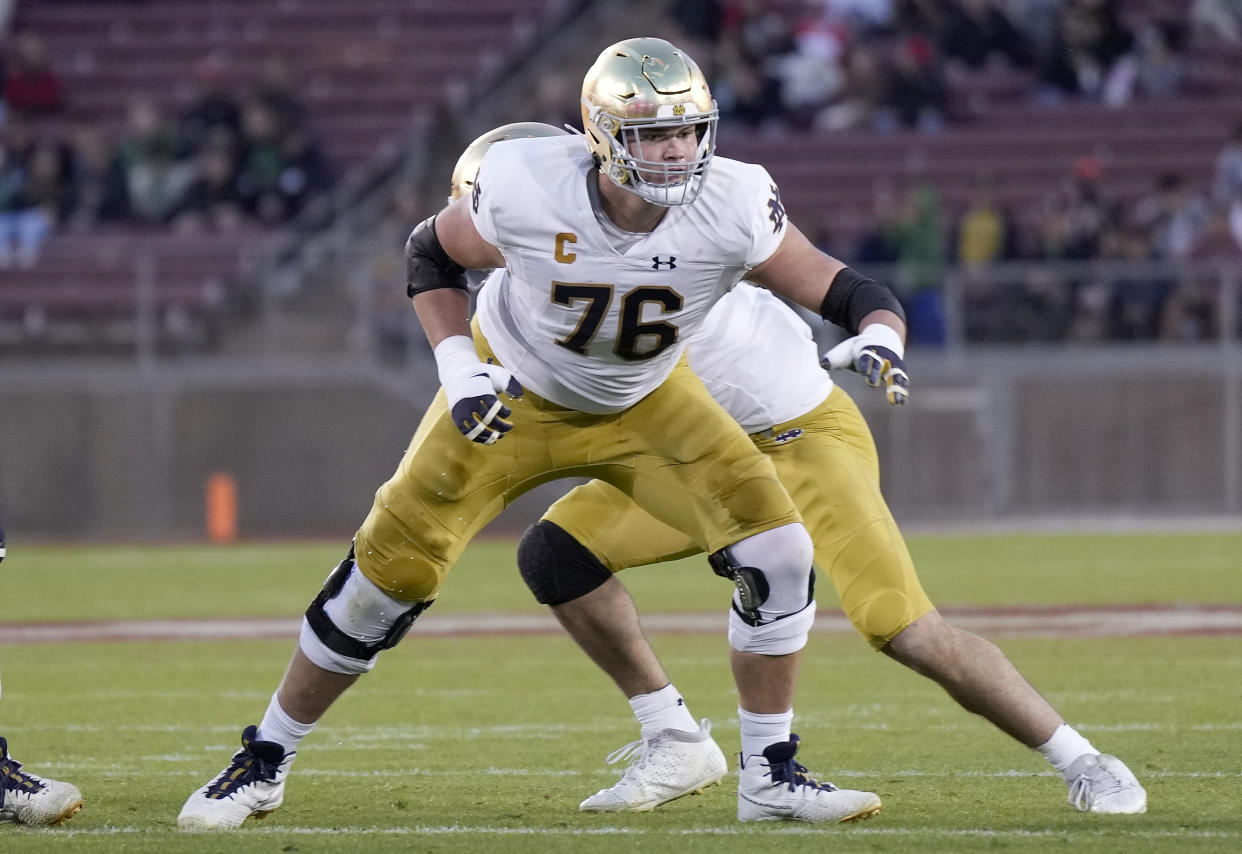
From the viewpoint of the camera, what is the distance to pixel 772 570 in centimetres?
444

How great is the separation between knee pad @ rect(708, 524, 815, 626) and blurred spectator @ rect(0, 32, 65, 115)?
14118mm

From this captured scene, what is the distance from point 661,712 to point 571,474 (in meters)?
0.66

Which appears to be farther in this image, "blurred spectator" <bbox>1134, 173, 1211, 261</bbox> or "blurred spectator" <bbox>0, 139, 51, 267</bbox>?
"blurred spectator" <bbox>0, 139, 51, 267</bbox>

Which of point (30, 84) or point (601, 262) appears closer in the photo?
point (601, 262)

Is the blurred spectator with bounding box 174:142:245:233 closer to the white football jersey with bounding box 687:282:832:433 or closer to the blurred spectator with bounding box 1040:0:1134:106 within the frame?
the blurred spectator with bounding box 1040:0:1134:106

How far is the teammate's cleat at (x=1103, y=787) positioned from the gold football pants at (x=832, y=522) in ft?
1.54

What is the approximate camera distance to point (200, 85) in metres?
17.2

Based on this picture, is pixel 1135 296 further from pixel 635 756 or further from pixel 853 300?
pixel 853 300

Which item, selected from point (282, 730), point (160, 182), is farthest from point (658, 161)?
point (160, 182)

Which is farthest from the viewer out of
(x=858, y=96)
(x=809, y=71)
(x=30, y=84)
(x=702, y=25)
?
(x=30, y=84)

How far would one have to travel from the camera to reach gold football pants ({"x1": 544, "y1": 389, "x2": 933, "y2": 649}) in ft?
14.9

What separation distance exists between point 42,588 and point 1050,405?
22.1 feet

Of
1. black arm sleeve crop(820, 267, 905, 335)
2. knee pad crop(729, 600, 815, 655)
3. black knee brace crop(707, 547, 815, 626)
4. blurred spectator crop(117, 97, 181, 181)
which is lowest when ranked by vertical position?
blurred spectator crop(117, 97, 181, 181)

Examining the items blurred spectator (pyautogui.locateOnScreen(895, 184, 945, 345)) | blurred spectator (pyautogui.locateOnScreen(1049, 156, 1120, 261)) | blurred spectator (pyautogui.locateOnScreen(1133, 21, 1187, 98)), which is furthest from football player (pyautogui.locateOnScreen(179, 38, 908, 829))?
blurred spectator (pyautogui.locateOnScreen(1133, 21, 1187, 98))
